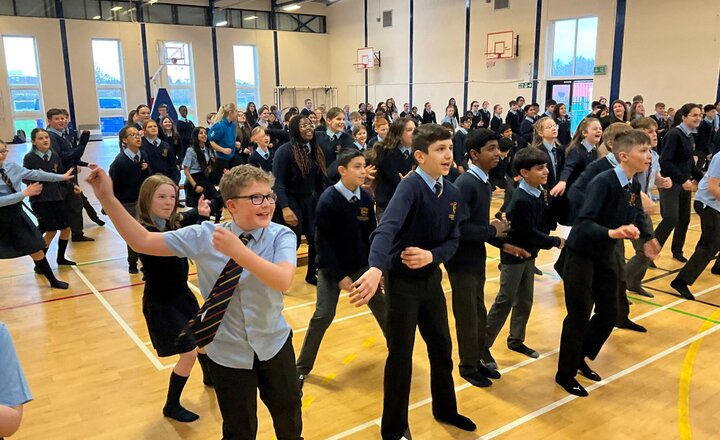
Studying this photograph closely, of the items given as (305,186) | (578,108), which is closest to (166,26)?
(578,108)

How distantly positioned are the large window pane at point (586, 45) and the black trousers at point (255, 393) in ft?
60.0

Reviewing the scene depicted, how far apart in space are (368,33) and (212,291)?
25.8m

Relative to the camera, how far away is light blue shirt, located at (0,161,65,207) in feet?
18.0

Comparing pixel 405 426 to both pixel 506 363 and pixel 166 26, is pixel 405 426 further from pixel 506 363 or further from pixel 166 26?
pixel 166 26

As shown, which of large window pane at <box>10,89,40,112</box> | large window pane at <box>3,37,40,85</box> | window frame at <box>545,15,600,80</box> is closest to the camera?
window frame at <box>545,15,600,80</box>

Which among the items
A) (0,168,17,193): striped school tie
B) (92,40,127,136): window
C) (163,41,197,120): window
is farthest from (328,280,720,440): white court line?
(92,40,127,136): window

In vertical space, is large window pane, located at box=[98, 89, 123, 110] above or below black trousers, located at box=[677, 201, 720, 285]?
above

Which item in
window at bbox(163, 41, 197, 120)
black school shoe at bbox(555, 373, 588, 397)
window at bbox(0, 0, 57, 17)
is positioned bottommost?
black school shoe at bbox(555, 373, 588, 397)

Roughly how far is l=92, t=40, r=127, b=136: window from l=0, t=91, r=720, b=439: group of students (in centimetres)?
2096

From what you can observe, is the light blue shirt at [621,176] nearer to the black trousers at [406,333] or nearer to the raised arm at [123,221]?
the black trousers at [406,333]

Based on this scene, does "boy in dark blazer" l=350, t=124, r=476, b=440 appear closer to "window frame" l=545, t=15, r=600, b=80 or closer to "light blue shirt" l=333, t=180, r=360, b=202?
"light blue shirt" l=333, t=180, r=360, b=202

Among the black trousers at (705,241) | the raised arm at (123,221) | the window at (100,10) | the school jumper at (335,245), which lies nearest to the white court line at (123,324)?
the school jumper at (335,245)

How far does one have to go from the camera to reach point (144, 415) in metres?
3.75

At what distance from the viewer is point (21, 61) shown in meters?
22.6
